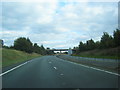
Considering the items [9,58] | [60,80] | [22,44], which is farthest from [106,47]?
[60,80]

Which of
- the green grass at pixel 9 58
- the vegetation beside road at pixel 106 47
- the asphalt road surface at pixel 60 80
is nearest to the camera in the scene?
the asphalt road surface at pixel 60 80

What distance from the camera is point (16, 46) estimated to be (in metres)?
111

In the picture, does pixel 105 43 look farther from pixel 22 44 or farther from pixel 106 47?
pixel 22 44

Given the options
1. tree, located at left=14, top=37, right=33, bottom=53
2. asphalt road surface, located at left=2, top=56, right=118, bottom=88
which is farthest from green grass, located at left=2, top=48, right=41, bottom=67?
tree, located at left=14, top=37, right=33, bottom=53

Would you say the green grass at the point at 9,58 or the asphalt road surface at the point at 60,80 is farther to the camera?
the green grass at the point at 9,58

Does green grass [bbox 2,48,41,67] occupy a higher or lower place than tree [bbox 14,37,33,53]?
lower

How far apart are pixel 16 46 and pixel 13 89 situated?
105509 millimetres

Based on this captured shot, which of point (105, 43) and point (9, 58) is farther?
point (105, 43)

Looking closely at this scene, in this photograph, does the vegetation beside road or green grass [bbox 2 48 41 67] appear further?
the vegetation beside road

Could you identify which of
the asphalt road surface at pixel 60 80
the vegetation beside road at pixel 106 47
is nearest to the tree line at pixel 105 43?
the vegetation beside road at pixel 106 47

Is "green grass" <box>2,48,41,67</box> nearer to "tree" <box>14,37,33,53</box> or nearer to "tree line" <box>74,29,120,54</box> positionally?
"tree line" <box>74,29,120,54</box>

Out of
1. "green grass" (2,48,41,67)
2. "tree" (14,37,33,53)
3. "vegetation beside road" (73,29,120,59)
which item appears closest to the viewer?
"green grass" (2,48,41,67)

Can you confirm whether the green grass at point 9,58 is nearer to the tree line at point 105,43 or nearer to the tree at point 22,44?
the tree line at point 105,43

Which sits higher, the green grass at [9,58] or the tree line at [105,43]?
the tree line at [105,43]
